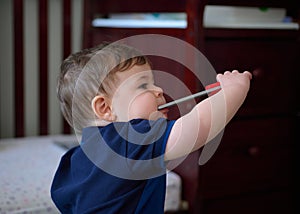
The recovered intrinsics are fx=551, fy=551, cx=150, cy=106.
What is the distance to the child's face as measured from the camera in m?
0.83

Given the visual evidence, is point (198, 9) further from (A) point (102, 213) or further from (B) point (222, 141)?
(A) point (102, 213)

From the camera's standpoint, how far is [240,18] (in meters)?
1.43

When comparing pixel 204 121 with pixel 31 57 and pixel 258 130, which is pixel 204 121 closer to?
pixel 258 130

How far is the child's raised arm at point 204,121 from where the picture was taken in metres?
0.77

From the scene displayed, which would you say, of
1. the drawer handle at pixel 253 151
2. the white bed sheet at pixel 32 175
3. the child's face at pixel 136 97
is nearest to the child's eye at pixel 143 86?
the child's face at pixel 136 97

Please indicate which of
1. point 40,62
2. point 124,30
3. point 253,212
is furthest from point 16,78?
point 253,212

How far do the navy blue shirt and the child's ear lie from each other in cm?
2

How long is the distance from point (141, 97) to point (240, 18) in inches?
26.9

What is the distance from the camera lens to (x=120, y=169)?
2.65 ft

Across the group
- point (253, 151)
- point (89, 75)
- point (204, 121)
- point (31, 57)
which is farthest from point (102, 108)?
point (31, 57)

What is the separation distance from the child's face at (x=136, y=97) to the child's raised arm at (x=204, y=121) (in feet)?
0.22

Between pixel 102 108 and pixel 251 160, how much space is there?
0.72 meters

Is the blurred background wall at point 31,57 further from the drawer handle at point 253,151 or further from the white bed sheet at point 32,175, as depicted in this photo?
the drawer handle at point 253,151

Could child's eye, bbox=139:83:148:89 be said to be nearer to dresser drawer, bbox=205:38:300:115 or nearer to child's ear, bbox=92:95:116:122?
child's ear, bbox=92:95:116:122
